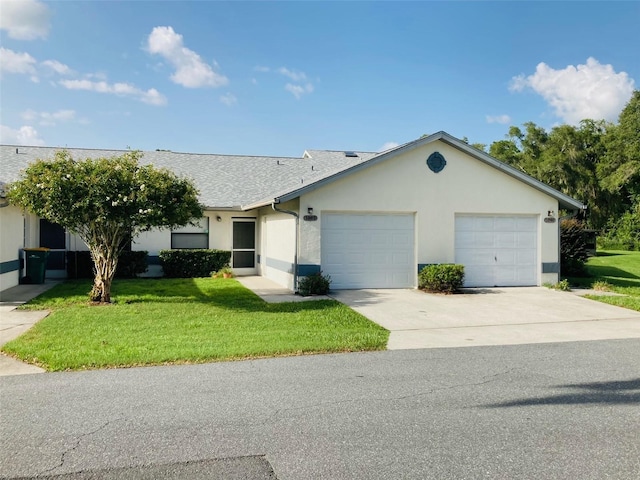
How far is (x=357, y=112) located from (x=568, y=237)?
10.3 m

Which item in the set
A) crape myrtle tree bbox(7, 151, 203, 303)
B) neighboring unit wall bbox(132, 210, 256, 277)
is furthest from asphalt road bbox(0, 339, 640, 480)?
neighboring unit wall bbox(132, 210, 256, 277)

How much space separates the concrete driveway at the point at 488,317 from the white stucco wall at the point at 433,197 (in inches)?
66.3

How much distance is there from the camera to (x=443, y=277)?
14445 mm

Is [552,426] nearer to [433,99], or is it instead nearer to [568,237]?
[568,237]

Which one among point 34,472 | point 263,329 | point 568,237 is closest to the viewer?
point 34,472

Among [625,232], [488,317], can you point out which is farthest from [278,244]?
[625,232]

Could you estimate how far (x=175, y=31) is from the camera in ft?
46.9

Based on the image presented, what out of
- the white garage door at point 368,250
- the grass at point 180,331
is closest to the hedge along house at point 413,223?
the white garage door at point 368,250

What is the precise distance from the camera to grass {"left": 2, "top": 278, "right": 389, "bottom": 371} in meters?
7.28

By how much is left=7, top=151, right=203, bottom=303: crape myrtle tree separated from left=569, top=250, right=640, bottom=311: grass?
37.1ft

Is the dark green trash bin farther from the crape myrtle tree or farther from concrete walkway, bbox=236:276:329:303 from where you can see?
concrete walkway, bbox=236:276:329:303

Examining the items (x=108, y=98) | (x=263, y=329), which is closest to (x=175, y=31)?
(x=108, y=98)

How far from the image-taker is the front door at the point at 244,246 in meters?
20.0

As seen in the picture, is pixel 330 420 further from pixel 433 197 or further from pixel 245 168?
pixel 245 168
